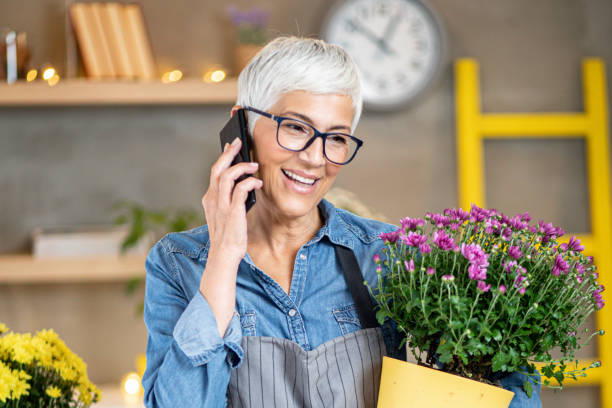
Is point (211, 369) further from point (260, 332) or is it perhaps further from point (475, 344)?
point (475, 344)

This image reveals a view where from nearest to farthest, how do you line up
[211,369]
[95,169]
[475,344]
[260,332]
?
[475,344], [211,369], [260,332], [95,169]

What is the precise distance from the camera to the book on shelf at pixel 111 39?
233 cm

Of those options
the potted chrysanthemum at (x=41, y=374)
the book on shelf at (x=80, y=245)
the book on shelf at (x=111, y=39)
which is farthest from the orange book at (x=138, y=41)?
the potted chrysanthemum at (x=41, y=374)

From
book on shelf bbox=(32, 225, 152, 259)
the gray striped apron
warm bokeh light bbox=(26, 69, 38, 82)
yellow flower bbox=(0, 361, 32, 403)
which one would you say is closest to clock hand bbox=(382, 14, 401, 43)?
book on shelf bbox=(32, 225, 152, 259)

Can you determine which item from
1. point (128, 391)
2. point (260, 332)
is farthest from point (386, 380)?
point (128, 391)

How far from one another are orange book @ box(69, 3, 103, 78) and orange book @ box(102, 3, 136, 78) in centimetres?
A: 6

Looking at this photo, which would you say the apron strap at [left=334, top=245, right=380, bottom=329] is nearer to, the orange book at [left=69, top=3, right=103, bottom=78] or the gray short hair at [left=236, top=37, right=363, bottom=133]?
the gray short hair at [left=236, top=37, right=363, bottom=133]

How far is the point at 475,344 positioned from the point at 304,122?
1.49ft

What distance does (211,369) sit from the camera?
0.96 m

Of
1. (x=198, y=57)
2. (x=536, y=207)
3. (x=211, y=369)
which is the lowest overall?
(x=211, y=369)

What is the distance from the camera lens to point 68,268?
7.67ft

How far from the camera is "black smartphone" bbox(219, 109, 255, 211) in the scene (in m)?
1.05

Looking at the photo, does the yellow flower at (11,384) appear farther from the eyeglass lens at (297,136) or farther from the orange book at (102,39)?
the orange book at (102,39)

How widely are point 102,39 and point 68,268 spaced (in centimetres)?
85
